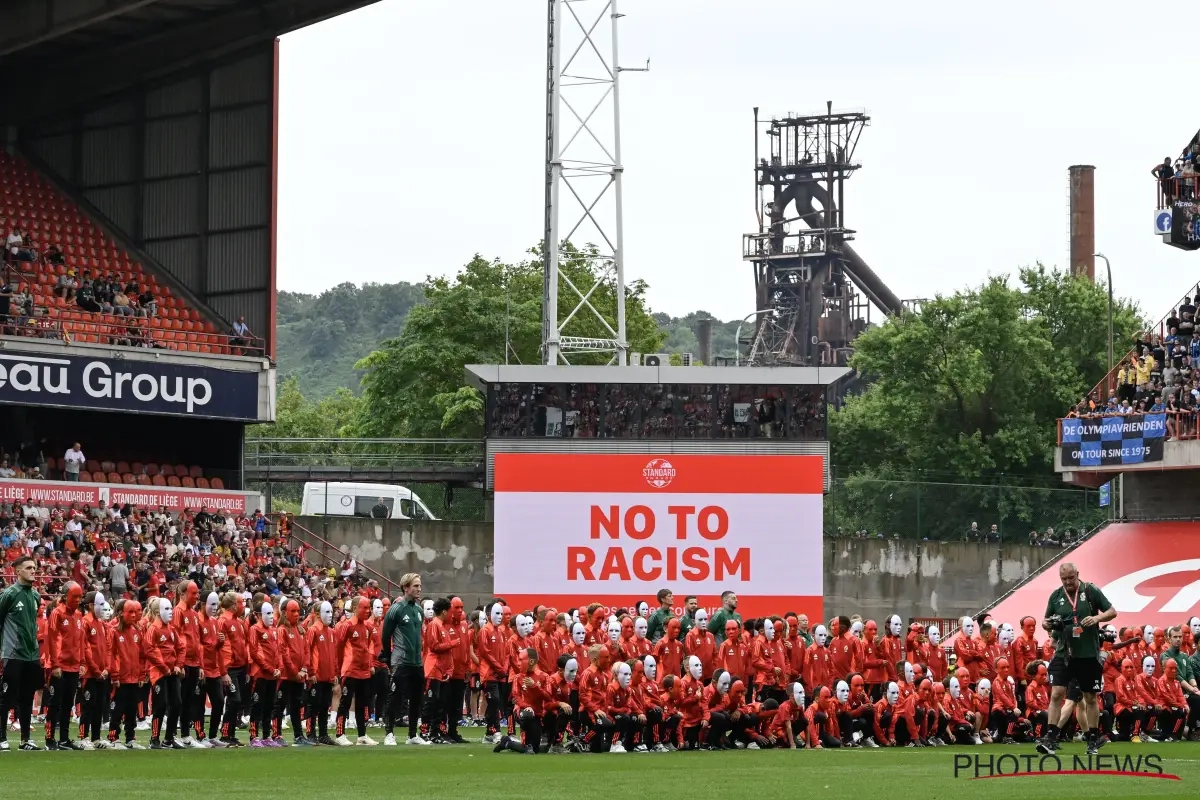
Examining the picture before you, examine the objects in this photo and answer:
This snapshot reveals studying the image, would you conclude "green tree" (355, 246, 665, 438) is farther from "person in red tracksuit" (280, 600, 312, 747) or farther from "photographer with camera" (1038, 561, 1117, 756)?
"photographer with camera" (1038, 561, 1117, 756)

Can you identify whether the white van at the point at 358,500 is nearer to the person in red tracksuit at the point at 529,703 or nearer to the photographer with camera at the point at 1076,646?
the person in red tracksuit at the point at 529,703

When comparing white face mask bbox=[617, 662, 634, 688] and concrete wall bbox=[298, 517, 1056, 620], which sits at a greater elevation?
concrete wall bbox=[298, 517, 1056, 620]

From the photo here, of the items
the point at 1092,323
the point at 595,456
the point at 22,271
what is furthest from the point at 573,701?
the point at 1092,323

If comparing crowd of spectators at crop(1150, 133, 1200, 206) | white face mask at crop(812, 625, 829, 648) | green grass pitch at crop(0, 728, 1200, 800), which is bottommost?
green grass pitch at crop(0, 728, 1200, 800)

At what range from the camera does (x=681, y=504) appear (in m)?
41.0

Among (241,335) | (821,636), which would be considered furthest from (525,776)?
(241,335)

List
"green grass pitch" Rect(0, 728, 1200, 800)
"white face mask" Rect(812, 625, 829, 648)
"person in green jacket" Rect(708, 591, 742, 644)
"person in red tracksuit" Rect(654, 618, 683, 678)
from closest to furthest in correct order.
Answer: "green grass pitch" Rect(0, 728, 1200, 800) < "person in red tracksuit" Rect(654, 618, 683, 678) < "white face mask" Rect(812, 625, 829, 648) < "person in green jacket" Rect(708, 591, 742, 644)

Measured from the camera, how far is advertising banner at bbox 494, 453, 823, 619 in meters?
40.4

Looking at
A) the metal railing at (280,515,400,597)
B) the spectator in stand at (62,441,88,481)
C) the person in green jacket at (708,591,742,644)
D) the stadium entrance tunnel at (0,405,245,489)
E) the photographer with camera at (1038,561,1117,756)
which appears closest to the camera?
the photographer with camera at (1038,561,1117,756)

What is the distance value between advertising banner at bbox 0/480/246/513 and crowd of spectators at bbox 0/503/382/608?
0.38 m

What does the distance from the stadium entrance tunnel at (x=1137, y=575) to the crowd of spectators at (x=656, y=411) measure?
5577 mm

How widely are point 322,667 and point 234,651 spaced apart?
1.07m

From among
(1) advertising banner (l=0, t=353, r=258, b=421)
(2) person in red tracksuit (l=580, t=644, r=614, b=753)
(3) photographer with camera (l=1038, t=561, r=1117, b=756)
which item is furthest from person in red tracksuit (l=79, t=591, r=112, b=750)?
(1) advertising banner (l=0, t=353, r=258, b=421)

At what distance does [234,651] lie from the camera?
827 inches
